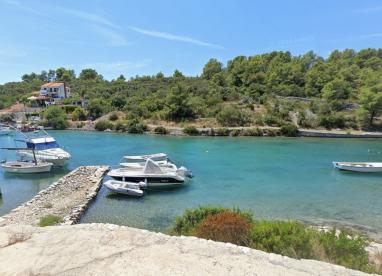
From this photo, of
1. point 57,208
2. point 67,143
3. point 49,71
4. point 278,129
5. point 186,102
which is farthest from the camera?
point 49,71

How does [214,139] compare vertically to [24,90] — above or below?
below

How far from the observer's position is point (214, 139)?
5316 centimetres

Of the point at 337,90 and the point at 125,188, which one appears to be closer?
the point at 125,188

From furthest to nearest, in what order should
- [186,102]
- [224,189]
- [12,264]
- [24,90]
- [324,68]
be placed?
[24,90], [324,68], [186,102], [224,189], [12,264]

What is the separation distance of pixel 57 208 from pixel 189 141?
3293cm

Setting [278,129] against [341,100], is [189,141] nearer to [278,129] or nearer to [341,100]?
[278,129]

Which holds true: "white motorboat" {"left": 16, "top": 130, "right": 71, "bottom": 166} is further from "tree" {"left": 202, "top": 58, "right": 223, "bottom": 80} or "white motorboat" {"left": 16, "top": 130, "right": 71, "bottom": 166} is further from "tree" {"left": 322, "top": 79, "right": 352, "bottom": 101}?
"tree" {"left": 202, "top": 58, "right": 223, "bottom": 80}

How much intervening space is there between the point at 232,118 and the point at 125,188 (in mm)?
42459

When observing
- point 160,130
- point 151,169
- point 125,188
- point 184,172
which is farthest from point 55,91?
point 125,188

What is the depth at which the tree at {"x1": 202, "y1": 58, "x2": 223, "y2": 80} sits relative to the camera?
103 meters

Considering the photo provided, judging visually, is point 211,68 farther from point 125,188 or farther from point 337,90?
point 125,188

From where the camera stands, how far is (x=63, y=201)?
20328mm

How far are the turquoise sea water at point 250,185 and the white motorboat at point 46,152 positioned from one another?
1.51 metres

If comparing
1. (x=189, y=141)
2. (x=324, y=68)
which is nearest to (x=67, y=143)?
(x=189, y=141)
